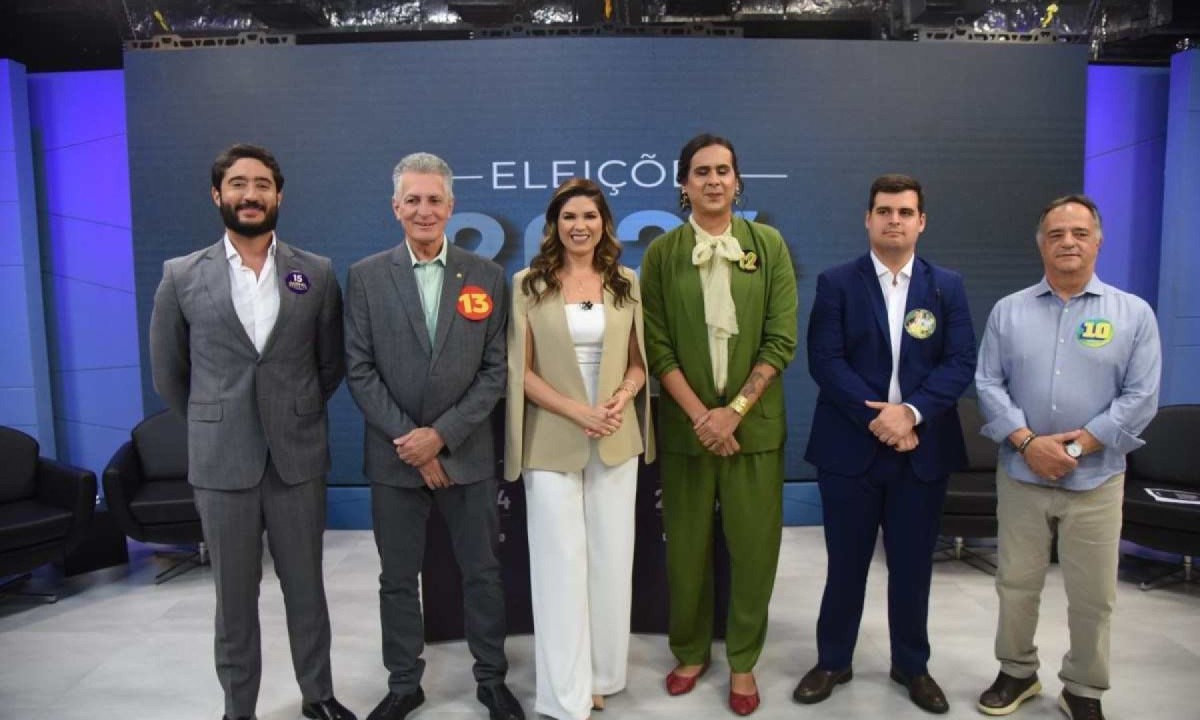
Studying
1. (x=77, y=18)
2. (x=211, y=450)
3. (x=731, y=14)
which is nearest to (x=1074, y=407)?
(x=211, y=450)

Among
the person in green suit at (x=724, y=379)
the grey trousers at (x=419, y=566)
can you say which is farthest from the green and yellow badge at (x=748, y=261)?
the grey trousers at (x=419, y=566)

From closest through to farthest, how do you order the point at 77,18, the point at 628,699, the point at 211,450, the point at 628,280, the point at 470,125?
1. the point at 211,450
2. the point at 628,280
3. the point at 628,699
4. the point at 470,125
5. the point at 77,18

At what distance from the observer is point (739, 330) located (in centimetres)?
303

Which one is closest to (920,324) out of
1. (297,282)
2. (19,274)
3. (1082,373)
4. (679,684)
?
(1082,373)

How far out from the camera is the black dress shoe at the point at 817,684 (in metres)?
3.18

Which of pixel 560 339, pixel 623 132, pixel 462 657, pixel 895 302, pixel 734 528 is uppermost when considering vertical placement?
pixel 623 132

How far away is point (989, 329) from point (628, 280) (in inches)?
54.2

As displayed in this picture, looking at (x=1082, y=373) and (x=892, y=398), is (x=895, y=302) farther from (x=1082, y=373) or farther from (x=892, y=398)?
(x=1082, y=373)

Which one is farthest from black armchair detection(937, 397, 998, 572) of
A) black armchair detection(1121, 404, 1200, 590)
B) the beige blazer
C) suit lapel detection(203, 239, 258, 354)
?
suit lapel detection(203, 239, 258, 354)

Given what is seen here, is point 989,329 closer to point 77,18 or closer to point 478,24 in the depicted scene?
point 478,24

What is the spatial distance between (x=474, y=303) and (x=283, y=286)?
0.64 meters

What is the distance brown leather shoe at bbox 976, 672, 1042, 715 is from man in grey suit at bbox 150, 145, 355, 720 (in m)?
2.50

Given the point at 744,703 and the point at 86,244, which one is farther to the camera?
the point at 86,244

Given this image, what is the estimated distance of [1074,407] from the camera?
9.43ft
